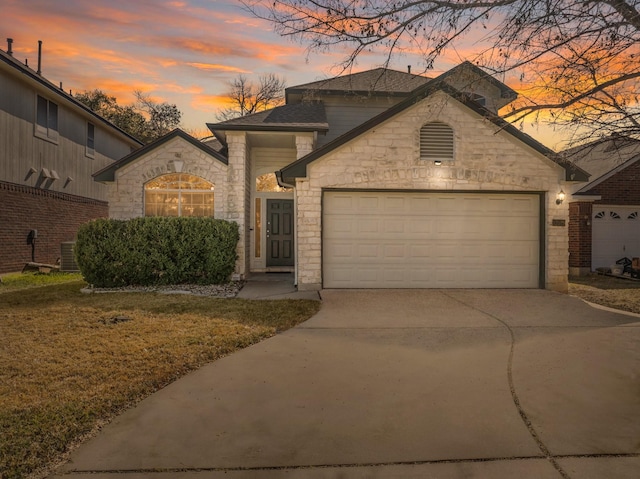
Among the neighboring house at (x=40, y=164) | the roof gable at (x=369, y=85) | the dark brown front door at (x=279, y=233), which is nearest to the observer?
the neighboring house at (x=40, y=164)

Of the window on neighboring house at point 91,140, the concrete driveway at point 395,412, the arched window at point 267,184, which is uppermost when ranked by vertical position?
the window on neighboring house at point 91,140

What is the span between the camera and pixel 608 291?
11.9 meters

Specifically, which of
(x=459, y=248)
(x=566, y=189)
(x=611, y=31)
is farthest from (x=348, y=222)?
(x=611, y=31)

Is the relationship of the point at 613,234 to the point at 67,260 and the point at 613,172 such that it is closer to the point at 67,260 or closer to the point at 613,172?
the point at 613,172

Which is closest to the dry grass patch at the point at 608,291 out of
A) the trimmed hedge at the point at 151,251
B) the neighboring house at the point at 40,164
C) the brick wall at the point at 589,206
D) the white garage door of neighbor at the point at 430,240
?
the brick wall at the point at 589,206

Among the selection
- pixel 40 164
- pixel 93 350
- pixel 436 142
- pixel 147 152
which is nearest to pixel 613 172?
pixel 436 142

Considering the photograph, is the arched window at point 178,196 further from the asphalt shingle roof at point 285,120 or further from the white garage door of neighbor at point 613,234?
the white garage door of neighbor at point 613,234

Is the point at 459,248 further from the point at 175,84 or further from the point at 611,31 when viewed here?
the point at 175,84

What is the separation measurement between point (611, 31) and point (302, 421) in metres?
6.16

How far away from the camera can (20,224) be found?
49.7ft

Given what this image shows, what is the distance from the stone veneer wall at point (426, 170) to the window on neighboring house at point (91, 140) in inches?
548

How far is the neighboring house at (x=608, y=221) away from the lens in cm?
1605

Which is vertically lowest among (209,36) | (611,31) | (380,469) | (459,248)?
(380,469)

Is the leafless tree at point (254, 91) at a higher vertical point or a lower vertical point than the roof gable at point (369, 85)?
higher
